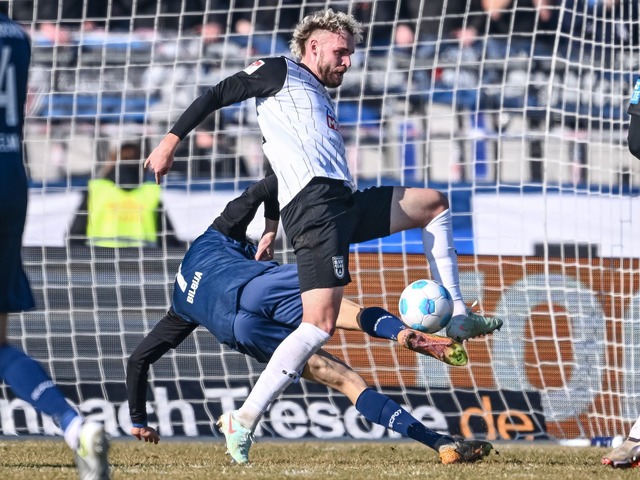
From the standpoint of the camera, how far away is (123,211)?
8.49 metres

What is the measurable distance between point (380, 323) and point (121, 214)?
3.64 meters

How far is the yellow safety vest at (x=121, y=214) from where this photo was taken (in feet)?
26.7

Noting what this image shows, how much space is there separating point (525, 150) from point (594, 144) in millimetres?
471

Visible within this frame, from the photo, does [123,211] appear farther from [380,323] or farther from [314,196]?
[380,323]

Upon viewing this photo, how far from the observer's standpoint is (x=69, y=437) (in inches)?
158

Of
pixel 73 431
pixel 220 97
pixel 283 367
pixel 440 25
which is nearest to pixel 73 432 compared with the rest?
pixel 73 431

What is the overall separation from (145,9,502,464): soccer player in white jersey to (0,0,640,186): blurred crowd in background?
2456mm

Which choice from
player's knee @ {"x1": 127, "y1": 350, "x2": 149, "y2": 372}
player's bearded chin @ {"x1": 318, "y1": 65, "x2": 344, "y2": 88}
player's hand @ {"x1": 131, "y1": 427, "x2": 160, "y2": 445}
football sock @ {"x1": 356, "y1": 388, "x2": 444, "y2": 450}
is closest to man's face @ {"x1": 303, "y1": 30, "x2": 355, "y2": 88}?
player's bearded chin @ {"x1": 318, "y1": 65, "x2": 344, "y2": 88}

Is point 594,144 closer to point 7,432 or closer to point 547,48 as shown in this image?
point 547,48

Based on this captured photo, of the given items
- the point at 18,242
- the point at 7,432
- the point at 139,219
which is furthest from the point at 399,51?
the point at 18,242

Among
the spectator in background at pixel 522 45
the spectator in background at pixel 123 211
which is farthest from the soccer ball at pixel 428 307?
the spectator in background at pixel 123 211

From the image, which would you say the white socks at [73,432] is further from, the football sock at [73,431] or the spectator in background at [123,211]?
the spectator in background at [123,211]

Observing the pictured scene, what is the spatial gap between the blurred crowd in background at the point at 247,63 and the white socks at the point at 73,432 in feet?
14.2

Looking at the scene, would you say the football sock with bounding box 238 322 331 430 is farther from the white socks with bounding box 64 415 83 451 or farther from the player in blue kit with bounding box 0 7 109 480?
the white socks with bounding box 64 415 83 451
